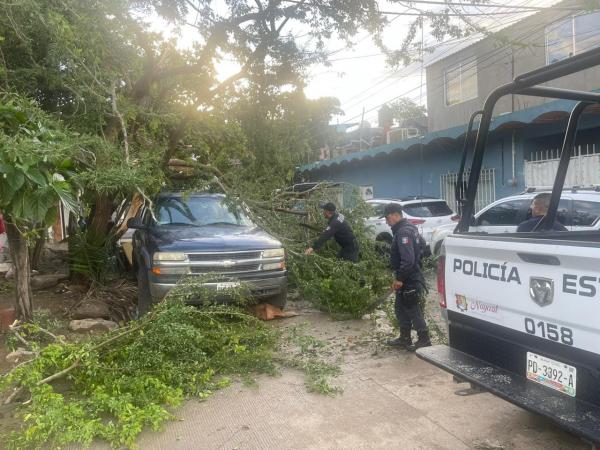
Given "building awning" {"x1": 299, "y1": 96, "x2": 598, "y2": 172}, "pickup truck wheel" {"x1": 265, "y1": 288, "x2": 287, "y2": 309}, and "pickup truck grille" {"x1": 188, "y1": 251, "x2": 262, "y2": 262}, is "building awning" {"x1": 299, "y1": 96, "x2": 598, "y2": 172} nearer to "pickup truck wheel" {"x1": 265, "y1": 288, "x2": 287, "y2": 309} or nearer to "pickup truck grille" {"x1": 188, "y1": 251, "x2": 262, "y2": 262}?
"pickup truck wheel" {"x1": 265, "y1": 288, "x2": 287, "y2": 309}

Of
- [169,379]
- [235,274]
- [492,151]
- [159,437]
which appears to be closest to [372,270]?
[235,274]

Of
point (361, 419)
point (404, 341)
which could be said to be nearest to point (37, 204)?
point (361, 419)

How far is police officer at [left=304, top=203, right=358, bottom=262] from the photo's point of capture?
773 centimetres

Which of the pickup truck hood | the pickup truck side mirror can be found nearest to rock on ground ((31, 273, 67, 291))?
the pickup truck side mirror

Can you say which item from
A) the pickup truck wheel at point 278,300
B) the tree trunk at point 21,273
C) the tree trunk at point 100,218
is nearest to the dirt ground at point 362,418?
the pickup truck wheel at point 278,300

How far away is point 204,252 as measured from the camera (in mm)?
6301

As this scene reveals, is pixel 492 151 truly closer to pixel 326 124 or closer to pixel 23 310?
pixel 23 310

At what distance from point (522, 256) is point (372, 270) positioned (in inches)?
175

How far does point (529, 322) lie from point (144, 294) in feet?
16.7

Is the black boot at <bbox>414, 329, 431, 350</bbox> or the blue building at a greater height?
the blue building

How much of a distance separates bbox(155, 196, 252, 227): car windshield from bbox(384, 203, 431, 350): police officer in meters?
3.02

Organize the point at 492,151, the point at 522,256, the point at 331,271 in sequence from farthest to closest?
the point at 492,151 < the point at 331,271 < the point at 522,256

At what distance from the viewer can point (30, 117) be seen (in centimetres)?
543

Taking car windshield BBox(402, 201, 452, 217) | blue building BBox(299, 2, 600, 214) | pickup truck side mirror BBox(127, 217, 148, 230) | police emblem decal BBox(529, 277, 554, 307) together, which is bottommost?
police emblem decal BBox(529, 277, 554, 307)
